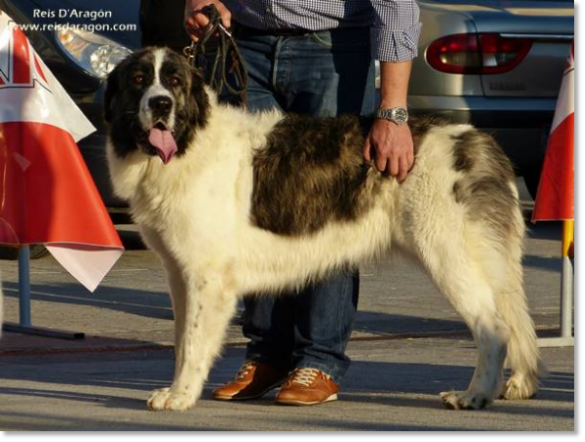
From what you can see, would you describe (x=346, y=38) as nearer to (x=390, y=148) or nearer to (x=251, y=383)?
(x=390, y=148)

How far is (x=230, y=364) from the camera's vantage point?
24.3 feet

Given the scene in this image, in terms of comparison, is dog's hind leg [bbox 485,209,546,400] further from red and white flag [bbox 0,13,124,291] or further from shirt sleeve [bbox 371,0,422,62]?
red and white flag [bbox 0,13,124,291]

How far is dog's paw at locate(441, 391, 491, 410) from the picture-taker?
6152 millimetres

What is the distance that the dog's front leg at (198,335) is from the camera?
613 cm

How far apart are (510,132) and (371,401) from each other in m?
5.36

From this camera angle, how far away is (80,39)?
33.4ft

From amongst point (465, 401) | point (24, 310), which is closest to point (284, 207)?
point (465, 401)

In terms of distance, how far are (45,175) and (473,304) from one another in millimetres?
2489

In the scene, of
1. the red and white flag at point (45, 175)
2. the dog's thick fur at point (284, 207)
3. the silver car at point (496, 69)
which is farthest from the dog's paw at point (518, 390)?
the silver car at point (496, 69)

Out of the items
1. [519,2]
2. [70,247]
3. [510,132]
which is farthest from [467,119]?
[70,247]

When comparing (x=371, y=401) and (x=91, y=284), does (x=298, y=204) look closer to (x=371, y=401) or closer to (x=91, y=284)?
(x=371, y=401)

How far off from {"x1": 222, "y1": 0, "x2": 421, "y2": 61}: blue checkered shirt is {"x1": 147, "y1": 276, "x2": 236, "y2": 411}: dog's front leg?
3.94ft

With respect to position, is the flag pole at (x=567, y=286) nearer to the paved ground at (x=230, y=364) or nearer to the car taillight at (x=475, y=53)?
the paved ground at (x=230, y=364)

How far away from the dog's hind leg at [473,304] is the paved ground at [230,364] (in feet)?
0.37
